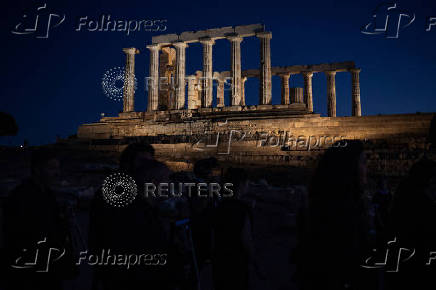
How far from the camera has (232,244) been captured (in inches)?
127

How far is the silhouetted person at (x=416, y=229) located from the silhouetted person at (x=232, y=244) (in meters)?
1.37

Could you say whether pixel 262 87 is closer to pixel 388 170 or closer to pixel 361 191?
pixel 388 170

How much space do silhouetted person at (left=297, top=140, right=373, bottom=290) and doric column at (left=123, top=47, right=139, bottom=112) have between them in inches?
1174

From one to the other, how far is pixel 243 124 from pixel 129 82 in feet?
50.7

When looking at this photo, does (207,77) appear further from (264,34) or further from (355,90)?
(355,90)

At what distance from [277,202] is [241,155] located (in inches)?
385

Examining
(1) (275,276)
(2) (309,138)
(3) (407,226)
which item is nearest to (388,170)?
(2) (309,138)

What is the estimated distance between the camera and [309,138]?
63.2ft

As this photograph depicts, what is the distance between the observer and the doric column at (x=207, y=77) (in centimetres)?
2780

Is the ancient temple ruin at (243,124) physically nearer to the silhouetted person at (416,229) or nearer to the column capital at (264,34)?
the column capital at (264,34)

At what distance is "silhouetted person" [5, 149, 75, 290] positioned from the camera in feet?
8.87

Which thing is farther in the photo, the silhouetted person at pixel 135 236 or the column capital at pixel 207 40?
the column capital at pixel 207 40

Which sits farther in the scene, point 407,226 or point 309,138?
point 309,138

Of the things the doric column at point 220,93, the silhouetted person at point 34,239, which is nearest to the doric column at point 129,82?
the doric column at point 220,93
